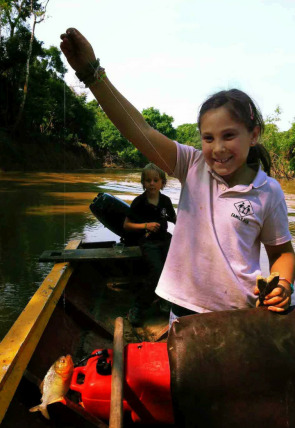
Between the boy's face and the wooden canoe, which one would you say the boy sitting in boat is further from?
the wooden canoe

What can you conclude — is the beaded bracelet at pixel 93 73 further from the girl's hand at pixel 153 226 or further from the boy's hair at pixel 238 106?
the girl's hand at pixel 153 226

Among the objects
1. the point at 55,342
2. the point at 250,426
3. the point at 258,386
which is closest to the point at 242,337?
the point at 258,386

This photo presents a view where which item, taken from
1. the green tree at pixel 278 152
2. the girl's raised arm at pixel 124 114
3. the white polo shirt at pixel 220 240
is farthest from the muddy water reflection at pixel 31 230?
the green tree at pixel 278 152

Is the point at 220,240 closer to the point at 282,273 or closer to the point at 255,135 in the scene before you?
the point at 282,273

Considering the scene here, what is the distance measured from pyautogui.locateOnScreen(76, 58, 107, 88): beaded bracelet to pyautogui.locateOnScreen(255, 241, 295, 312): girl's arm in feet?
2.97

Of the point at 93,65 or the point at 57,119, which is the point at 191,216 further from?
the point at 57,119

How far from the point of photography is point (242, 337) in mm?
1148

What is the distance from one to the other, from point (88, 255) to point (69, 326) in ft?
2.74

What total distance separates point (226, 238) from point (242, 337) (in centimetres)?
34

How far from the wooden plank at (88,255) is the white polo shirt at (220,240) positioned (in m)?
2.15

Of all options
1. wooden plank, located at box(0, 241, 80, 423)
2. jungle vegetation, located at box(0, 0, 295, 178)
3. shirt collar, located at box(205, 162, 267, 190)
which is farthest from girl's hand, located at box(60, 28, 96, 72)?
jungle vegetation, located at box(0, 0, 295, 178)

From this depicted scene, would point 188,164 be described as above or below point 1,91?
below

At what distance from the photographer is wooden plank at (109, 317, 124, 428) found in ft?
3.44

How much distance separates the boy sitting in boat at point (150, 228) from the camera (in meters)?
3.32
